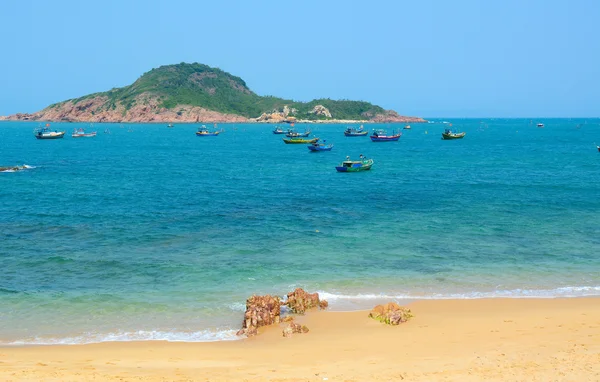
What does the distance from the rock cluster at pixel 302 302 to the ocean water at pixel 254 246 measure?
93 centimetres

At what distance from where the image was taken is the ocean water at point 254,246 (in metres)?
20.8

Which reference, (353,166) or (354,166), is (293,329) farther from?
(354,166)

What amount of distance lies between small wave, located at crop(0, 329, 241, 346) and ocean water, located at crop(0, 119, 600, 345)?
7 centimetres

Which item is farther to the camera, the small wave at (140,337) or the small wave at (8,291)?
the small wave at (8,291)

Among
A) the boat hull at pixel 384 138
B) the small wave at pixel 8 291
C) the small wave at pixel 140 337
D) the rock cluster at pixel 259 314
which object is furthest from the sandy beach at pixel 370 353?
the boat hull at pixel 384 138

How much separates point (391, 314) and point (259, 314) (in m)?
4.63

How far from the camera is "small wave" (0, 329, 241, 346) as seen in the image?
57.9 feet

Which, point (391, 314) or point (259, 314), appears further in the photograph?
point (391, 314)

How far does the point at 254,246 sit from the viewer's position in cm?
2973

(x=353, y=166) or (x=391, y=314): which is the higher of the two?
(x=353, y=166)

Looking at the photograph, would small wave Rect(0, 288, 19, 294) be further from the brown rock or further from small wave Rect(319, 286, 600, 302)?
small wave Rect(319, 286, 600, 302)

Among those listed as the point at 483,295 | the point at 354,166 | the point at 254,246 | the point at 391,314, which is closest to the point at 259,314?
the point at 391,314

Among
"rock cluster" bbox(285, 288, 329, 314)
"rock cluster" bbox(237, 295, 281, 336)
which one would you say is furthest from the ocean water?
"rock cluster" bbox(285, 288, 329, 314)

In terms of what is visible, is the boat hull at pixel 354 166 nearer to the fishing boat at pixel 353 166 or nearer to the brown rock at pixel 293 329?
the fishing boat at pixel 353 166
